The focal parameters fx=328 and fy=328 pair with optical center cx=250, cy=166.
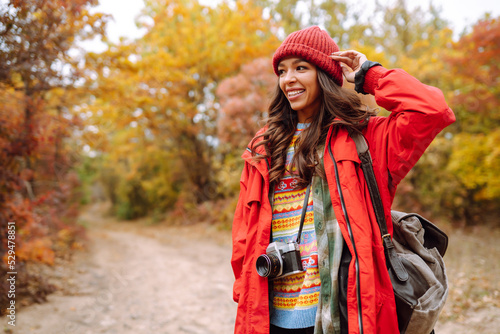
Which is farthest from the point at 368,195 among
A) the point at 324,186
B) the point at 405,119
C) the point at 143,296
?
the point at 143,296

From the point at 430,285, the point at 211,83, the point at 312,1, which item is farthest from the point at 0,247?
the point at 312,1

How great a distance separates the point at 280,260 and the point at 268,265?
0.07 meters

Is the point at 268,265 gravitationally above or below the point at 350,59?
below

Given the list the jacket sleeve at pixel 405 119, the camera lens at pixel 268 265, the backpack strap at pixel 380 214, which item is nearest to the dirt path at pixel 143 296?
the camera lens at pixel 268 265

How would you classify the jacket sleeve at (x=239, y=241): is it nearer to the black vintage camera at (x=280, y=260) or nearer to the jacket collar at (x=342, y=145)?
the black vintage camera at (x=280, y=260)

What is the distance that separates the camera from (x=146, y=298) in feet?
18.2

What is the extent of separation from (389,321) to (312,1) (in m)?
17.4

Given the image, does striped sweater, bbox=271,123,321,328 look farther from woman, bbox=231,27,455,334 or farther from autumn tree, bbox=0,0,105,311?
autumn tree, bbox=0,0,105,311

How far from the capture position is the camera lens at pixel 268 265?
155 centimetres

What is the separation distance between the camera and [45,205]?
6.46m

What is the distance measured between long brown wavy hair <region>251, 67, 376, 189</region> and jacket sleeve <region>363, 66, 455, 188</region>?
0.46ft

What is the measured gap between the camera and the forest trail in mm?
4262

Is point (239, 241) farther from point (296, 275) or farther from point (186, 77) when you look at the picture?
point (186, 77)

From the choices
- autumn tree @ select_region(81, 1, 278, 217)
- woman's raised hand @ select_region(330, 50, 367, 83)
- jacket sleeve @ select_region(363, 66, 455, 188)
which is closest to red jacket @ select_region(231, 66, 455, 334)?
jacket sleeve @ select_region(363, 66, 455, 188)
